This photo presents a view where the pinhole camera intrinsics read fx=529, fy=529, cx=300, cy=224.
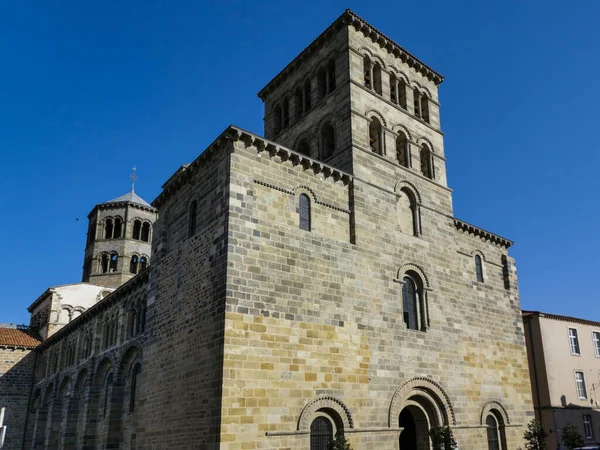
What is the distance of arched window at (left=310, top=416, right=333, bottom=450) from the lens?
16.4 meters

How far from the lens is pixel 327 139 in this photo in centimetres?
2362

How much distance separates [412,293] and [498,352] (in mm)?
5992

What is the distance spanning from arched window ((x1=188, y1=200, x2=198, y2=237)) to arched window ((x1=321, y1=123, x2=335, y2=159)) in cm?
650

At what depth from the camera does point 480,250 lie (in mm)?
25844

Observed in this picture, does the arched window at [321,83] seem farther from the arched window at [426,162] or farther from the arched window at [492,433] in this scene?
the arched window at [492,433]

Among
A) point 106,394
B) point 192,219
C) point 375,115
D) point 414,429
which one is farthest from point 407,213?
point 106,394

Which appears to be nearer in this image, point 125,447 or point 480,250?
point 125,447

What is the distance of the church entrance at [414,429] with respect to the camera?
65.8ft

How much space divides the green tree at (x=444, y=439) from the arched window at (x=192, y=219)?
461 inches

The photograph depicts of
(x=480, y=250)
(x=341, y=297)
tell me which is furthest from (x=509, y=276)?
(x=341, y=297)

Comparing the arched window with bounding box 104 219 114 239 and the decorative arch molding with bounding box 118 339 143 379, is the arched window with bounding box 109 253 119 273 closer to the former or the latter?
the arched window with bounding box 104 219 114 239

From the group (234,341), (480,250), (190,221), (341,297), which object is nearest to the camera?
(234,341)

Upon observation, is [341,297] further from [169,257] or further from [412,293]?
[169,257]

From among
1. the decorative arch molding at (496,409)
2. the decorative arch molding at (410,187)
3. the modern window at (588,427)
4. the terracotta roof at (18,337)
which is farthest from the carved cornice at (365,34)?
the terracotta roof at (18,337)
